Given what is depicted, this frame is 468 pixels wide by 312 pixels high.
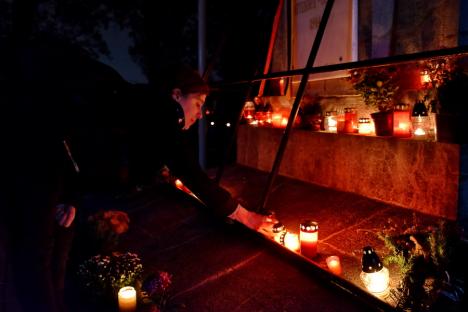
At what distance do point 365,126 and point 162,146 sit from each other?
3644 millimetres

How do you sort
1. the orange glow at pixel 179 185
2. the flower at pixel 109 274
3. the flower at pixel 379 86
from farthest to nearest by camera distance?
1. the orange glow at pixel 179 185
2. the flower at pixel 379 86
3. the flower at pixel 109 274

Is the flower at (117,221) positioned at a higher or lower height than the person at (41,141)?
lower

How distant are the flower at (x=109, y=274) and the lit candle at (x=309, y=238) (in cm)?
159

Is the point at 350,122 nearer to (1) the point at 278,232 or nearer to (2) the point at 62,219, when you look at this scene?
(1) the point at 278,232

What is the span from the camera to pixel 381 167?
16.4 ft

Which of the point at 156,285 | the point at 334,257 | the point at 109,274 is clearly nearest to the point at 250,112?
the point at 334,257

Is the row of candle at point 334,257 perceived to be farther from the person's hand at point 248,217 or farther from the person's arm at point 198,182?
the person's arm at point 198,182

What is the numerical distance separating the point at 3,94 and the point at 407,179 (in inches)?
164

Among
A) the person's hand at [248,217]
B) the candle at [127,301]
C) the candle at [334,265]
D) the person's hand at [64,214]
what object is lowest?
the candle at [127,301]

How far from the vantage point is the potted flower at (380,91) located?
5.02 metres

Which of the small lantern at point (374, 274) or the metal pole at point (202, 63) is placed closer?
the small lantern at point (374, 274)

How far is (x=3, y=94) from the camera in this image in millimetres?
2346

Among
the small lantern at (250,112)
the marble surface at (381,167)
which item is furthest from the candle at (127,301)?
the small lantern at (250,112)

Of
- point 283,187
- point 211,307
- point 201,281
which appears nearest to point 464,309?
point 211,307
